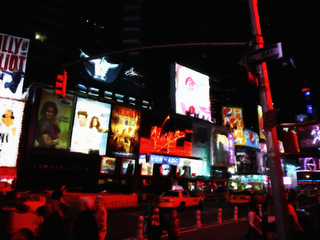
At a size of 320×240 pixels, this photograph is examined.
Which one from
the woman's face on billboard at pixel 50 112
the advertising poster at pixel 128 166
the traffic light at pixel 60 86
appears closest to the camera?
the traffic light at pixel 60 86

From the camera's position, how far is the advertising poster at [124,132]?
30989 mm

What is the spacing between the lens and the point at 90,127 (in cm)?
2894

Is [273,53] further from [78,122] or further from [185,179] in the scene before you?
[185,179]

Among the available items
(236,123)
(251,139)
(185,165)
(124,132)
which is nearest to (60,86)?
(124,132)

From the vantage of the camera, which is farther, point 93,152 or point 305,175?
point 305,175

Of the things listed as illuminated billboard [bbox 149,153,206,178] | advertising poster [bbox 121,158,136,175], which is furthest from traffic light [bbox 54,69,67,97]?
illuminated billboard [bbox 149,153,206,178]

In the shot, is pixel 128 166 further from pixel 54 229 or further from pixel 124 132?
pixel 54 229

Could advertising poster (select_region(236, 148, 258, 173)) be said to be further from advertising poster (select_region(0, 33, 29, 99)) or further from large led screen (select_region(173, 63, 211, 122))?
advertising poster (select_region(0, 33, 29, 99))

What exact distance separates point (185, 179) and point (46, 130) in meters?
22.0

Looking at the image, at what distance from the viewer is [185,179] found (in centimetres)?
3875

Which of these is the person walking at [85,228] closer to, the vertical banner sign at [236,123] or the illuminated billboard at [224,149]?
the illuminated billboard at [224,149]

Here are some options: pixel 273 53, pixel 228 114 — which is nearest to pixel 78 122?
pixel 273 53

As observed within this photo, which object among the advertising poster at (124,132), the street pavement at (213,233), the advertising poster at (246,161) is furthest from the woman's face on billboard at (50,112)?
the advertising poster at (246,161)

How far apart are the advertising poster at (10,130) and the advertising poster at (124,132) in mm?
10114
